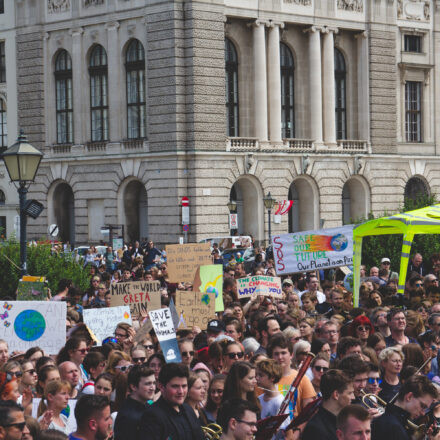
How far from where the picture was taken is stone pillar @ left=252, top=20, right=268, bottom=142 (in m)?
50.3

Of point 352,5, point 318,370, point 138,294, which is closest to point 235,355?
point 318,370

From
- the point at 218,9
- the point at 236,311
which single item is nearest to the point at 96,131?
the point at 218,9

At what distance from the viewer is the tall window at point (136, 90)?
49688mm

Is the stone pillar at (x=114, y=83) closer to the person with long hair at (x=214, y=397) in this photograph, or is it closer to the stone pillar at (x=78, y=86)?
the stone pillar at (x=78, y=86)

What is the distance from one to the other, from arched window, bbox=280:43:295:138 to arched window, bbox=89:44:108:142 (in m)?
8.77

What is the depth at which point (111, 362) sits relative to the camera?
42.4 ft

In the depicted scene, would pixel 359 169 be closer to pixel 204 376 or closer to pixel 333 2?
pixel 333 2

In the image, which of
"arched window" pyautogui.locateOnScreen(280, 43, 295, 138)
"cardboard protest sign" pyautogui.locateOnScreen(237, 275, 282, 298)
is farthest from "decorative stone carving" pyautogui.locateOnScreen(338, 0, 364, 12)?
"cardboard protest sign" pyautogui.locateOnScreen(237, 275, 282, 298)

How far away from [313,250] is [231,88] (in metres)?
27.4

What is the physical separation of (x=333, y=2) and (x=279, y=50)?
13.8 feet

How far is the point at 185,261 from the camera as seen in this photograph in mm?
23812

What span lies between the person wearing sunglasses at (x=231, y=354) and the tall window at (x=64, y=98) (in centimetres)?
4094

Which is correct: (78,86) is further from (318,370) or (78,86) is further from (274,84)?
(318,370)

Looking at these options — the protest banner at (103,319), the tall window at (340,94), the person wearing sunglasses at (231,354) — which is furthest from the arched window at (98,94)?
the person wearing sunglasses at (231,354)
